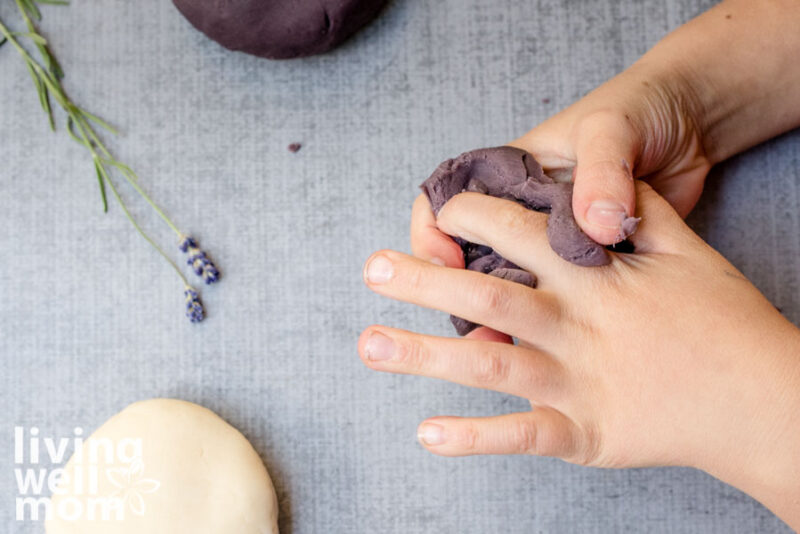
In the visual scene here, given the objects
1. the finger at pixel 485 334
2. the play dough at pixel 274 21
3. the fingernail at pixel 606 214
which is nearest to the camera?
the fingernail at pixel 606 214

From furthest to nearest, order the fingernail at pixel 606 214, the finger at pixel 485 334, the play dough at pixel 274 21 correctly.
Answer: the play dough at pixel 274 21 → the finger at pixel 485 334 → the fingernail at pixel 606 214

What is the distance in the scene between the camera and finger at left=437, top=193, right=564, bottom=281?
0.61 meters

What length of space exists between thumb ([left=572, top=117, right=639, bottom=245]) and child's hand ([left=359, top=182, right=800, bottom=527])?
43mm

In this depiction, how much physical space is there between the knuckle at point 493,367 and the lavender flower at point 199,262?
0.39m

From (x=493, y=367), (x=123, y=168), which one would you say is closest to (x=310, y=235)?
(x=123, y=168)

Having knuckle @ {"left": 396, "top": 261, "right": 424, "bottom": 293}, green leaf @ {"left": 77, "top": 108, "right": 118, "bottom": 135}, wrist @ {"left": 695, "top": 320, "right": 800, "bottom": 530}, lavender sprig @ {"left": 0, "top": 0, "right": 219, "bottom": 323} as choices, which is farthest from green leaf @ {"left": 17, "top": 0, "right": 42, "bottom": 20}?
wrist @ {"left": 695, "top": 320, "right": 800, "bottom": 530}

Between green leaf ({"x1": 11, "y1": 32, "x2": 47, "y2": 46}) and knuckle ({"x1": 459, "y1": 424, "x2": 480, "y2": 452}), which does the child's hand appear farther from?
green leaf ({"x1": 11, "y1": 32, "x2": 47, "y2": 46})

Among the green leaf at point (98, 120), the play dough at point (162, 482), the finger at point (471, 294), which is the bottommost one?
the play dough at point (162, 482)

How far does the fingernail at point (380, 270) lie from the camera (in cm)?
61

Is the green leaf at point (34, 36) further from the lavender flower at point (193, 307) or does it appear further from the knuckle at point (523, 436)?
the knuckle at point (523, 436)

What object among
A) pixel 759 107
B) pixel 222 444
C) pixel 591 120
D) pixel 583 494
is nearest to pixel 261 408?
pixel 222 444

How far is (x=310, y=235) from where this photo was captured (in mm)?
860

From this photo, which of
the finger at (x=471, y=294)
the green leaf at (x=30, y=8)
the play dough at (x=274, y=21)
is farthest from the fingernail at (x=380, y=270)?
the green leaf at (x=30, y=8)

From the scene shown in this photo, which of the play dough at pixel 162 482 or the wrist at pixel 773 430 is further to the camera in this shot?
the play dough at pixel 162 482
